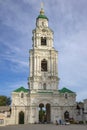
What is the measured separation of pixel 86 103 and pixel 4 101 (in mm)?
29194

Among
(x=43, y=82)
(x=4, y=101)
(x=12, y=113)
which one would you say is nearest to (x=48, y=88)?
(x=43, y=82)

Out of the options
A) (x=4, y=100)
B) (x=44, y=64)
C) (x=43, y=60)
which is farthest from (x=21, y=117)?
(x=4, y=100)

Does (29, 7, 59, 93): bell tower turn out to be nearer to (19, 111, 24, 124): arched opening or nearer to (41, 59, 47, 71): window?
(41, 59, 47, 71): window

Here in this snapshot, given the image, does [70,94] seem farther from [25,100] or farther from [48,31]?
[48,31]

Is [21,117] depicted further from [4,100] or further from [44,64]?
[4,100]

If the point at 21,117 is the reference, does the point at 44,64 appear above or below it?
above

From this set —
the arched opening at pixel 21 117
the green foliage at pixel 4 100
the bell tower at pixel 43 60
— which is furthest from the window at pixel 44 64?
the green foliage at pixel 4 100

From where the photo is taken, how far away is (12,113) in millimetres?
56906

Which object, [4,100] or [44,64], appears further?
[4,100]

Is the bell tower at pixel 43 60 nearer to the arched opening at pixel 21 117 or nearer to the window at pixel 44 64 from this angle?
the window at pixel 44 64

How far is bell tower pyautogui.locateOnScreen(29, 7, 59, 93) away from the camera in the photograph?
197 ft

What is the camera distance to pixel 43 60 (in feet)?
205

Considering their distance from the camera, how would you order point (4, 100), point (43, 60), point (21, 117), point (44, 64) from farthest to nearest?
1. point (4, 100)
2. point (44, 64)
3. point (43, 60)
4. point (21, 117)

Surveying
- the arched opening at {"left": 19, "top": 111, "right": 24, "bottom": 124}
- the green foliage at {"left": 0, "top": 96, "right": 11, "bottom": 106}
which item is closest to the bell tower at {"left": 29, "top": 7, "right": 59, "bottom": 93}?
the arched opening at {"left": 19, "top": 111, "right": 24, "bottom": 124}
